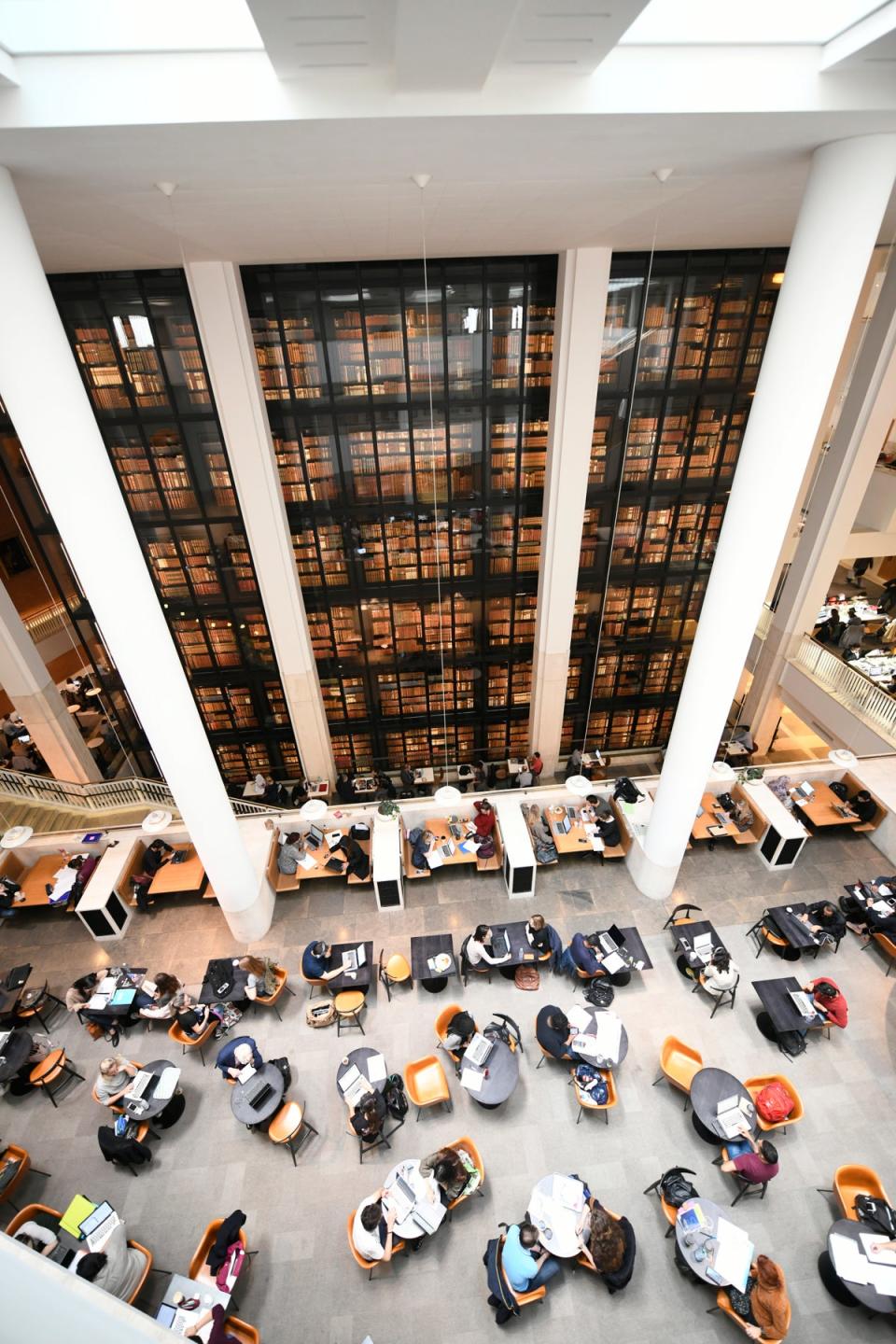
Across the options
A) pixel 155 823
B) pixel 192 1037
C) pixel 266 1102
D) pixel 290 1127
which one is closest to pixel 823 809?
pixel 290 1127

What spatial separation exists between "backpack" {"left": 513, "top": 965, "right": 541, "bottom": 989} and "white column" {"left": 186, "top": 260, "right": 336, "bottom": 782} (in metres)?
5.79

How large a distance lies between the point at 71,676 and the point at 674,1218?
15316mm

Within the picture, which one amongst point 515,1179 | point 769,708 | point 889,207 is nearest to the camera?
point 515,1179

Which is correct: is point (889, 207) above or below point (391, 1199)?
above

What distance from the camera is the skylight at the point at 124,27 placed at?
3250 mm

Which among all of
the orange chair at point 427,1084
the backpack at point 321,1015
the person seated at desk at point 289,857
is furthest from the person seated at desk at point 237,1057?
the person seated at desk at point 289,857

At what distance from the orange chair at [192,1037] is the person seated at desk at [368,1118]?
1.97 metres

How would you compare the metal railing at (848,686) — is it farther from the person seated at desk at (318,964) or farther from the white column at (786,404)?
the person seated at desk at (318,964)

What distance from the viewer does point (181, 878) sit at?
327 inches

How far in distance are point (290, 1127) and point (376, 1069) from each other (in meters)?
0.94

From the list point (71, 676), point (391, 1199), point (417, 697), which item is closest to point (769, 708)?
point (417, 697)

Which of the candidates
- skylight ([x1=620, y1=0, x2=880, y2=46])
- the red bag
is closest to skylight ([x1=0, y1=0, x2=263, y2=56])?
skylight ([x1=620, y1=0, x2=880, y2=46])

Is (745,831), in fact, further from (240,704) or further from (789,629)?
(240,704)

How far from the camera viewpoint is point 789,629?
11039 millimetres
